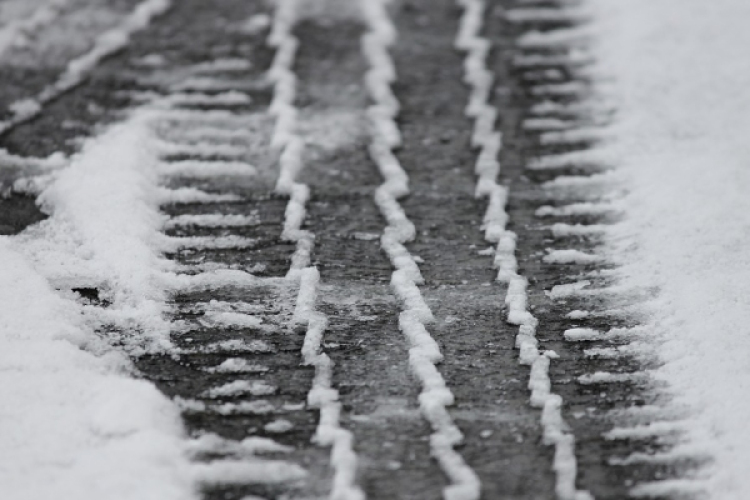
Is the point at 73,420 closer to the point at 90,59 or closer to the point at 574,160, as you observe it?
the point at 574,160

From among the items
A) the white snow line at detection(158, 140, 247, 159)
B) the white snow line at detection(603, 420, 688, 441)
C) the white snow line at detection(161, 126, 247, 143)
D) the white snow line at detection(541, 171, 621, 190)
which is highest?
the white snow line at detection(161, 126, 247, 143)

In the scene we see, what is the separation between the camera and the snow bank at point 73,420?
134 centimetres

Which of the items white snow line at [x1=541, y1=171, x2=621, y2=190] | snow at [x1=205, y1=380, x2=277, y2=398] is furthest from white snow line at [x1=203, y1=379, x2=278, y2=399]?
white snow line at [x1=541, y1=171, x2=621, y2=190]

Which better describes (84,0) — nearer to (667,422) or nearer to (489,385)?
(489,385)

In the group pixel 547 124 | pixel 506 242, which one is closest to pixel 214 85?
pixel 547 124

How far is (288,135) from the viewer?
2283mm

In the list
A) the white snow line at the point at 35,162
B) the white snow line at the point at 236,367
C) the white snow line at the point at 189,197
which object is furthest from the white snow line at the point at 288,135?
the white snow line at the point at 35,162

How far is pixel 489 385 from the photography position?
157 centimetres

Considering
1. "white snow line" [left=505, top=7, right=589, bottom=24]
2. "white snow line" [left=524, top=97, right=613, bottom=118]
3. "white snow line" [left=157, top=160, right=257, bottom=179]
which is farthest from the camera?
"white snow line" [left=505, top=7, right=589, bottom=24]

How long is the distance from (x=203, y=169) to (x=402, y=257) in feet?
1.84

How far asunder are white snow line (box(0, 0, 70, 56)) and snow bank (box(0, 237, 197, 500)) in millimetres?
1234

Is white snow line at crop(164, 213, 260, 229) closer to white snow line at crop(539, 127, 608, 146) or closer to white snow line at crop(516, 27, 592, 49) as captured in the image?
white snow line at crop(539, 127, 608, 146)

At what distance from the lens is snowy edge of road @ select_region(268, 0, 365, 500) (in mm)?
1415

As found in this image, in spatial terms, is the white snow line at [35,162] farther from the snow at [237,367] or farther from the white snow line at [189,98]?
the snow at [237,367]
